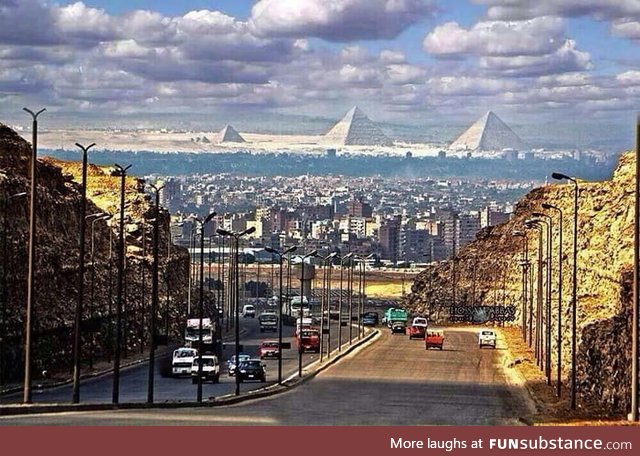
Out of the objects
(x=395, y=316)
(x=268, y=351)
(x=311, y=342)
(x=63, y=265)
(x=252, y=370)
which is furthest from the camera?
(x=395, y=316)

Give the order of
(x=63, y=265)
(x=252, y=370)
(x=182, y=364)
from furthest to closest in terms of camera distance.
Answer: (x=63, y=265) < (x=182, y=364) < (x=252, y=370)

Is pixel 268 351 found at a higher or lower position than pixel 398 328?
lower

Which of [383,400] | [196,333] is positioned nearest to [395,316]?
[196,333]

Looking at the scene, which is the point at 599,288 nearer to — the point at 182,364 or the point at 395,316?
the point at 182,364

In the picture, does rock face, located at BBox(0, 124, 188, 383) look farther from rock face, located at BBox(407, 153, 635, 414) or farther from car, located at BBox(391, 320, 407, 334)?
rock face, located at BBox(407, 153, 635, 414)

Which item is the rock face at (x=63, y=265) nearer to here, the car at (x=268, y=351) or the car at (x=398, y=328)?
the car at (x=268, y=351)

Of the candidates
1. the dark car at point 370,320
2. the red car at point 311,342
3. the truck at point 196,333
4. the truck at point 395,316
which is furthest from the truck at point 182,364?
the dark car at point 370,320

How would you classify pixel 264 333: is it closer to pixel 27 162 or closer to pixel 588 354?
pixel 27 162
